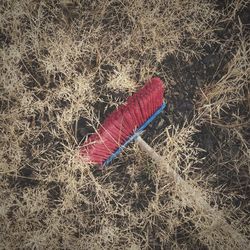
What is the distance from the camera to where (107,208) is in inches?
86.2

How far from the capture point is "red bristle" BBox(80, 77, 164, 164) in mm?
1873

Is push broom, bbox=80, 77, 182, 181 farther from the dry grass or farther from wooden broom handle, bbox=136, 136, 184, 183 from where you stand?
the dry grass

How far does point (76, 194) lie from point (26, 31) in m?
1.00

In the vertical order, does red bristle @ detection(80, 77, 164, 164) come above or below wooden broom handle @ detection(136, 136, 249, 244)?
above

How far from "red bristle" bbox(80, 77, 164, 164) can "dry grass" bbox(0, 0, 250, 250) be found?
0.19 metres

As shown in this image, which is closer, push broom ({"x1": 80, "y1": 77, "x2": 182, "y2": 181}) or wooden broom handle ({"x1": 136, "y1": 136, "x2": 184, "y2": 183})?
push broom ({"x1": 80, "y1": 77, "x2": 182, "y2": 181})

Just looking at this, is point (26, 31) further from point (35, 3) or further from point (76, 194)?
point (76, 194)

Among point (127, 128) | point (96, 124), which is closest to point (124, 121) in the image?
point (127, 128)

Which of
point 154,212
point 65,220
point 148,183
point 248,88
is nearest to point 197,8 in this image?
point 248,88

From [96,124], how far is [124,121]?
34 centimetres

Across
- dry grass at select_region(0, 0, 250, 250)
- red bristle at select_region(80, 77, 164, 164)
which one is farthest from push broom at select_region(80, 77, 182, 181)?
dry grass at select_region(0, 0, 250, 250)

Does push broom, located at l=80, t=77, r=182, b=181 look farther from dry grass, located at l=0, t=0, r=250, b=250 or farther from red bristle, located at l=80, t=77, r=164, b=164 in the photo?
dry grass, located at l=0, t=0, r=250, b=250

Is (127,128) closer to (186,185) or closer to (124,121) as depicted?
(124,121)

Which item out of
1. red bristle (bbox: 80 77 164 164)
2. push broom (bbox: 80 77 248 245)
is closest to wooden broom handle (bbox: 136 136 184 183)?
push broom (bbox: 80 77 248 245)
